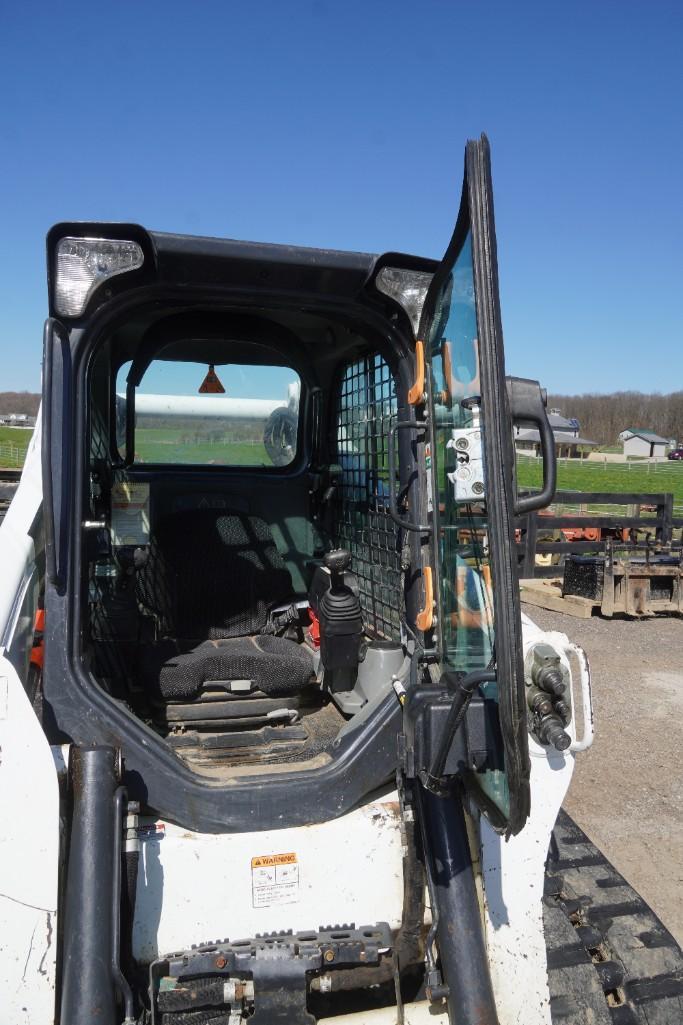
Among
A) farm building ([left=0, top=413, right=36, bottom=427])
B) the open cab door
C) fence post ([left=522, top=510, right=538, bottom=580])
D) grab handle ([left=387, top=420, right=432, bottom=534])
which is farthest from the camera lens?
farm building ([left=0, top=413, right=36, bottom=427])

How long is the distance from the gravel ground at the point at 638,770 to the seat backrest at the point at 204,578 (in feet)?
8.19

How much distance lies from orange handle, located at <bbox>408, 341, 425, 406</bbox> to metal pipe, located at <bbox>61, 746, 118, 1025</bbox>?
153 centimetres

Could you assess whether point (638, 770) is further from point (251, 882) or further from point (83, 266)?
point (83, 266)

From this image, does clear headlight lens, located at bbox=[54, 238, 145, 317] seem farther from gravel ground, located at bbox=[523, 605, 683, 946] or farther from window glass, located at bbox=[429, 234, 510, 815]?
gravel ground, located at bbox=[523, 605, 683, 946]

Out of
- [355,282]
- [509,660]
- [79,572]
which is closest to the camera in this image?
[509,660]

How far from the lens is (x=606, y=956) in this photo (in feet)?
8.55

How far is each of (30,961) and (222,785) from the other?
691mm

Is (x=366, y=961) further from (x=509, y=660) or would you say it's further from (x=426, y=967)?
(x=509, y=660)

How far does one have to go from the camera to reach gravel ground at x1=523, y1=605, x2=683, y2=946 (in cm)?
421

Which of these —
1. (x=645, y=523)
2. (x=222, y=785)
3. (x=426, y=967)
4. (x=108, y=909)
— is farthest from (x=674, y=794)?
(x=645, y=523)

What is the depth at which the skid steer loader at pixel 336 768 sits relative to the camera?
6.59 ft

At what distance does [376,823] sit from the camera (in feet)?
8.18

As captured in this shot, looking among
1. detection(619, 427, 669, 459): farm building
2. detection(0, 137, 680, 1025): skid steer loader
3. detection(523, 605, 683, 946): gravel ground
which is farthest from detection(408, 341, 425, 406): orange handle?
detection(619, 427, 669, 459): farm building

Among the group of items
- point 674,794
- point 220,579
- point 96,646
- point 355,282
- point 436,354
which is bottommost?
point 674,794
